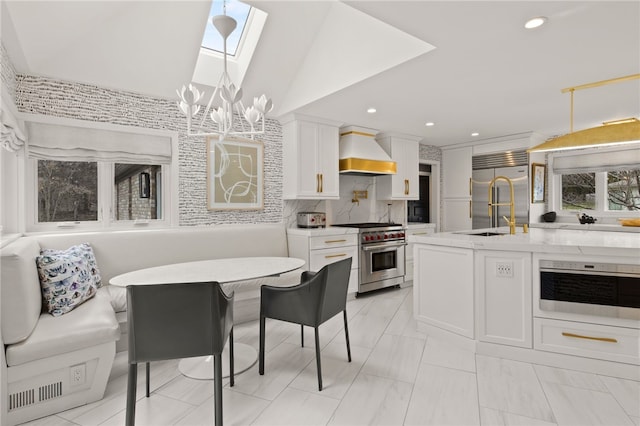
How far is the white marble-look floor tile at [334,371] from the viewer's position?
216 centimetres

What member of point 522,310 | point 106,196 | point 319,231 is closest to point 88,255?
point 106,196

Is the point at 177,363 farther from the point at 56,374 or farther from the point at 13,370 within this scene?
the point at 13,370

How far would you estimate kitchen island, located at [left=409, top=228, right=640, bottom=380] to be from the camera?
90.2 inches

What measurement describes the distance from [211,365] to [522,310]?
2358 millimetres

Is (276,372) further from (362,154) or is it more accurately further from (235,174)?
(362,154)

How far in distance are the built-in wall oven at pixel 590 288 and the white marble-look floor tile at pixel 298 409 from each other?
1.75m

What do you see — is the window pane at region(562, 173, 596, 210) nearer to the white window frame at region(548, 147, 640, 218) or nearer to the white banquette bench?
the white window frame at region(548, 147, 640, 218)

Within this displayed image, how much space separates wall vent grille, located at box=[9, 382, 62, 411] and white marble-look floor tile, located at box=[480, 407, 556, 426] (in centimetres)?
239

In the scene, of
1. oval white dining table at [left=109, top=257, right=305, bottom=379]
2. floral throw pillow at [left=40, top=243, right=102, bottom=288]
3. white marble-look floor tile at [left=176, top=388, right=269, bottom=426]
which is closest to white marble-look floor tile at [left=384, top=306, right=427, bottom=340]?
oval white dining table at [left=109, top=257, right=305, bottom=379]

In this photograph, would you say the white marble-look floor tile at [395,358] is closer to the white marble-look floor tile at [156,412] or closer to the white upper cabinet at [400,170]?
the white marble-look floor tile at [156,412]

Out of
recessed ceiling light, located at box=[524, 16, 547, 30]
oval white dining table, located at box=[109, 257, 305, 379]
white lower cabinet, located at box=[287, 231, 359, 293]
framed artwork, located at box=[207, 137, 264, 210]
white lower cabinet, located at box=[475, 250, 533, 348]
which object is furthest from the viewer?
white lower cabinet, located at box=[287, 231, 359, 293]

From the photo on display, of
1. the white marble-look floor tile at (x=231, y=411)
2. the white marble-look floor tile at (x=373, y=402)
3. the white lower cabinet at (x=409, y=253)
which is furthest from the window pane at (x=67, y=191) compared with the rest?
the white lower cabinet at (x=409, y=253)

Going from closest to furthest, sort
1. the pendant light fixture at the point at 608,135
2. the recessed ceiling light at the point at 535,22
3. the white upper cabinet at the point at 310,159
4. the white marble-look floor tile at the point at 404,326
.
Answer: the recessed ceiling light at the point at 535,22
the pendant light fixture at the point at 608,135
the white marble-look floor tile at the point at 404,326
the white upper cabinet at the point at 310,159

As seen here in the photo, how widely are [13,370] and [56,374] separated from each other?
0.21 metres
